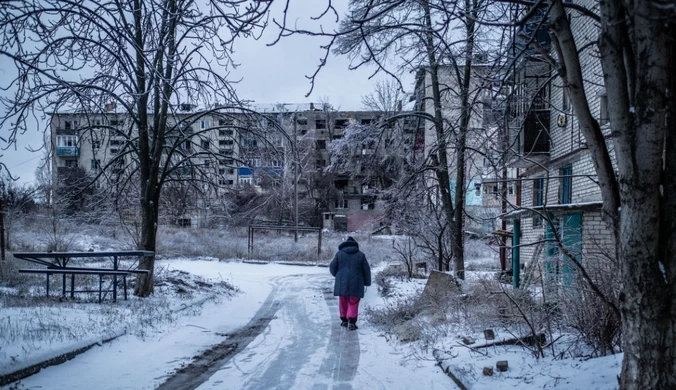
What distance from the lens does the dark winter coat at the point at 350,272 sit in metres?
9.86

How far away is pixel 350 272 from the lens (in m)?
10.0

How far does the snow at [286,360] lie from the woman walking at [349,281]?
32 centimetres

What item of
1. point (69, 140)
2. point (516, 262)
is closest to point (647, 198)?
point (516, 262)

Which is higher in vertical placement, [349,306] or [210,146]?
[210,146]

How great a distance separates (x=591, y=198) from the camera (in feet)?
46.4

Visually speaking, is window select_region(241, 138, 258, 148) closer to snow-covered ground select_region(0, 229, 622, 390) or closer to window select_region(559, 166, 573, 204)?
snow-covered ground select_region(0, 229, 622, 390)

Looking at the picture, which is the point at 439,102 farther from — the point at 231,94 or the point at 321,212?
the point at 321,212

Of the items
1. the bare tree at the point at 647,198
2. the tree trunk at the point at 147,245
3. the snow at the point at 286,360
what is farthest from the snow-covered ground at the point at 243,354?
the bare tree at the point at 647,198

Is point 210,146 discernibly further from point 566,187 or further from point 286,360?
point 566,187

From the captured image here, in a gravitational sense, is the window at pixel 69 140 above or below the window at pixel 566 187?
above

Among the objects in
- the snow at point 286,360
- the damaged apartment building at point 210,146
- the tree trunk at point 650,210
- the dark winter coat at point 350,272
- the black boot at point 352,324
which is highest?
the damaged apartment building at point 210,146

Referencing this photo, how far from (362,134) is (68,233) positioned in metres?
15.7

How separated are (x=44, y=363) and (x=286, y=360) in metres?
2.85

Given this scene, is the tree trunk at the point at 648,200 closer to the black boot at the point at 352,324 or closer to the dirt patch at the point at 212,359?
the dirt patch at the point at 212,359
